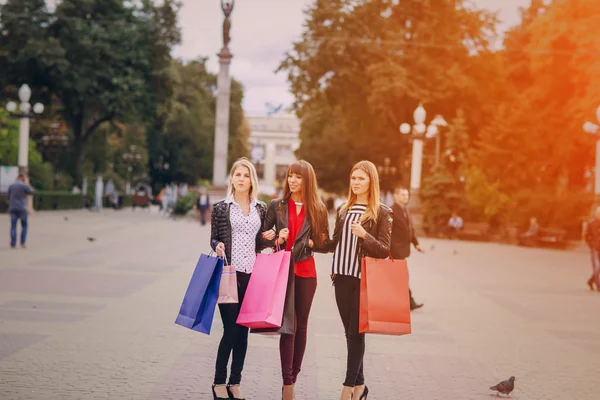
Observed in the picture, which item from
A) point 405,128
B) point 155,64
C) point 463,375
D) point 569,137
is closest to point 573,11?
point 569,137

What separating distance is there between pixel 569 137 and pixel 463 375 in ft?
97.0

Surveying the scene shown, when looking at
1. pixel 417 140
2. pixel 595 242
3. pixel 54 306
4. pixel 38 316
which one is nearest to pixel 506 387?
pixel 38 316

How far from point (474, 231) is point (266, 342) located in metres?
30.7

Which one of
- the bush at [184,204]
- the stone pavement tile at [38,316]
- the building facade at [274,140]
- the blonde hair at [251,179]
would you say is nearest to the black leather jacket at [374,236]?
the blonde hair at [251,179]

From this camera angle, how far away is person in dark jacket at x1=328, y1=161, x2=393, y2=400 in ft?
21.4

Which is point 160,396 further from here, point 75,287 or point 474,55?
point 474,55

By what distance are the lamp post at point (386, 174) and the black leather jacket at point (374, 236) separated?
46.4 metres

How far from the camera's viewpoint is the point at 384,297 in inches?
250

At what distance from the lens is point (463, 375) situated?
8.26 m

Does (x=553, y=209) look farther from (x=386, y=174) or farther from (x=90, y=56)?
(x=90, y=56)

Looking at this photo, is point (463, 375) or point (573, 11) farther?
point (573, 11)

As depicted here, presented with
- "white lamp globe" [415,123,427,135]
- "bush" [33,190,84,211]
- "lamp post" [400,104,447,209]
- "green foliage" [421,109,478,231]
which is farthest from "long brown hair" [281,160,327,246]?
"bush" [33,190,84,211]

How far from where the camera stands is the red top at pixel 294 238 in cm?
643

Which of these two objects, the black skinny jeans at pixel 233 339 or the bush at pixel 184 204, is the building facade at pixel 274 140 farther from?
the black skinny jeans at pixel 233 339
